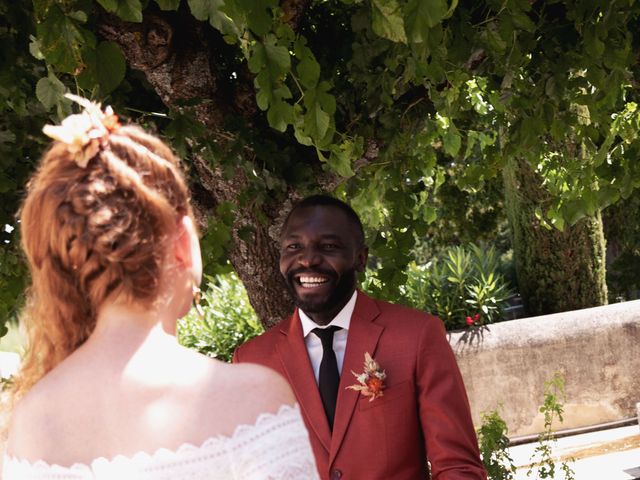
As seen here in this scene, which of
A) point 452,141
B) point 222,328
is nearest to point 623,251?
point 222,328

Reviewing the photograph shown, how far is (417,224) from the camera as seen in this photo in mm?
5145

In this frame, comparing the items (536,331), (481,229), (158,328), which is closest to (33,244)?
(158,328)

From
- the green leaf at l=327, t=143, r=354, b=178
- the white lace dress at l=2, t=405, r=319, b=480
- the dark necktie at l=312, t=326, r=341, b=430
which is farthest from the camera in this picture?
the green leaf at l=327, t=143, r=354, b=178

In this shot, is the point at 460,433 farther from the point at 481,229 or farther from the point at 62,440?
the point at 481,229

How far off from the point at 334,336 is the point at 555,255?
904 cm

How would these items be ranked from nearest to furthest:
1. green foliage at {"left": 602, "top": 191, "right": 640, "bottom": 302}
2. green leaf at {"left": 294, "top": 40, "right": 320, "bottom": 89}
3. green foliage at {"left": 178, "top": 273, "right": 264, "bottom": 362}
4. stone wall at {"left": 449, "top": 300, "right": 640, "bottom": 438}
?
green leaf at {"left": 294, "top": 40, "right": 320, "bottom": 89} → stone wall at {"left": 449, "top": 300, "right": 640, "bottom": 438} → green foliage at {"left": 178, "top": 273, "right": 264, "bottom": 362} → green foliage at {"left": 602, "top": 191, "right": 640, "bottom": 302}

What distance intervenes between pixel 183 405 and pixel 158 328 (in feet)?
0.55

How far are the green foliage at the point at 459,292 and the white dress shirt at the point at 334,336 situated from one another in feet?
24.2

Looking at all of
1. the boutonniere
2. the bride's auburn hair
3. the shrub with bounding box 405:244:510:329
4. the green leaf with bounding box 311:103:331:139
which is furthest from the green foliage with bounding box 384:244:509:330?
the bride's auburn hair

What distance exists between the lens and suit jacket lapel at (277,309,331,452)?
10.5 ft

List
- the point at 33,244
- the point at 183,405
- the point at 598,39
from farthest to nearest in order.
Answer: the point at 598,39
the point at 33,244
the point at 183,405

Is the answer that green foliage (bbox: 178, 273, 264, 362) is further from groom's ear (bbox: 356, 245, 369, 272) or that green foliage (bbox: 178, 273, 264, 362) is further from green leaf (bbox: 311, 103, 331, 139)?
green leaf (bbox: 311, 103, 331, 139)

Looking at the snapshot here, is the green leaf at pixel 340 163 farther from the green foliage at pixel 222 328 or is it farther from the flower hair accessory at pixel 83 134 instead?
the green foliage at pixel 222 328

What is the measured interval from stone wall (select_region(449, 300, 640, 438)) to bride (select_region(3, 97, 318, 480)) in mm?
8660
